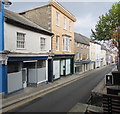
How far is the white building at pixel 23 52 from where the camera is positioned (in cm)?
1044

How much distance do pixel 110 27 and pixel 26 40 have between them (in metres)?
12.3

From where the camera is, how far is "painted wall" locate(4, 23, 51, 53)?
10.5 meters

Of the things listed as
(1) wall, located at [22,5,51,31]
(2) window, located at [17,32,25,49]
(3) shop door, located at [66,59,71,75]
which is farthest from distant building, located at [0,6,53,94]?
(3) shop door, located at [66,59,71,75]

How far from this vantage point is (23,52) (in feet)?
40.3

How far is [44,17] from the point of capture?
1794 cm

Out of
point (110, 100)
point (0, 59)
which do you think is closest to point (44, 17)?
point (0, 59)

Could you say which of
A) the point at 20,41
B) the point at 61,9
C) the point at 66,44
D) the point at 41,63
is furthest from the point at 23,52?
the point at 61,9

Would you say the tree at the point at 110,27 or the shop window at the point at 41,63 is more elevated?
the tree at the point at 110,27

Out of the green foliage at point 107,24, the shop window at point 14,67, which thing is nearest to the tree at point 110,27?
the green foliage at point 107,24

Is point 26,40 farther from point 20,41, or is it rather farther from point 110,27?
point 110,27

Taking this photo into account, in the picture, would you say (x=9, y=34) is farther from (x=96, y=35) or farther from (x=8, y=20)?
(x=96, y=35)

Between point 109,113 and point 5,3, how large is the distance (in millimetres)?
10722

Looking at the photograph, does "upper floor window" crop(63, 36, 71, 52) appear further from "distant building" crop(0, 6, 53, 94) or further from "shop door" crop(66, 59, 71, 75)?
"distant building" crop(0, 6, 53, 94)

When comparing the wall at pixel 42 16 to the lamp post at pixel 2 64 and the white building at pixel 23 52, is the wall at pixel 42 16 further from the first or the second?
the lamp post at pixel 2 64
